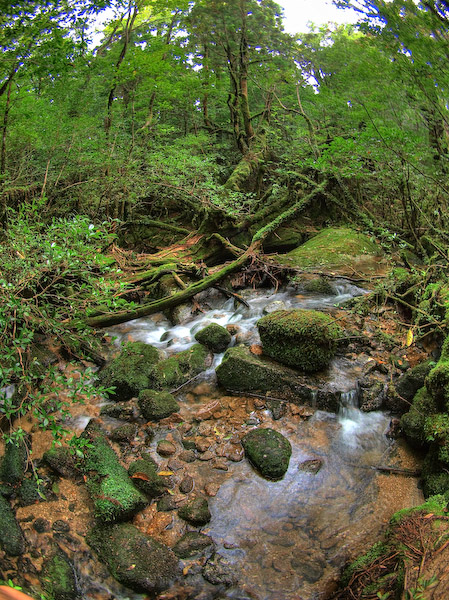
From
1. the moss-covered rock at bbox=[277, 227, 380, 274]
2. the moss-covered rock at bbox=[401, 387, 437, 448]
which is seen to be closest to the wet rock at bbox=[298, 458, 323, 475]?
the moss-covered rock at bbox=[401, 387, 437, 448]

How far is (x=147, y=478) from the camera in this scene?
435 cm

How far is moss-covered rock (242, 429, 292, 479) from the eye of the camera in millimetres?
4531

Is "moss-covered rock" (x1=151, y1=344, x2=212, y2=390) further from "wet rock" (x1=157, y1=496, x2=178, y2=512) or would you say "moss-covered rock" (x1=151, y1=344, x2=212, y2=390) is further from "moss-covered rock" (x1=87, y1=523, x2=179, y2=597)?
"moss-covered rock" (x1=87, y1=523, x2=179, y2=597)

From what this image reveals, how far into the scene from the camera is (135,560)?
346 cm

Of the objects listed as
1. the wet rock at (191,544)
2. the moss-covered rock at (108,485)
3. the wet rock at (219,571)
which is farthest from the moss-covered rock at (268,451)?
the moss-covered rock at (108,485)

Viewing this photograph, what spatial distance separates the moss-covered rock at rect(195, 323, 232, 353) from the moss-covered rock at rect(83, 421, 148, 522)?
2.71 meters

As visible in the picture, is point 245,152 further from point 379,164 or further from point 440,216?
point 440,216

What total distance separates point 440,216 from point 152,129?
8.50m

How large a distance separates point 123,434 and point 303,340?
9.71 feet

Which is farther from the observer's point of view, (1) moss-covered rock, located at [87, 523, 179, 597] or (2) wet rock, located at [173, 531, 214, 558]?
(2) wet rock, located at [173, 531, 214, 558]

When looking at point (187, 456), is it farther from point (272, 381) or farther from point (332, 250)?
point (332, 250)

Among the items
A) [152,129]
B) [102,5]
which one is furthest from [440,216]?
[152,129]

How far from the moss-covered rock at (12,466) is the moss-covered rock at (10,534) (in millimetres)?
291

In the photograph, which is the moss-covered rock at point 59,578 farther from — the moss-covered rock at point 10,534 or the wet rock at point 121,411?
the wet rock at point 121,411
